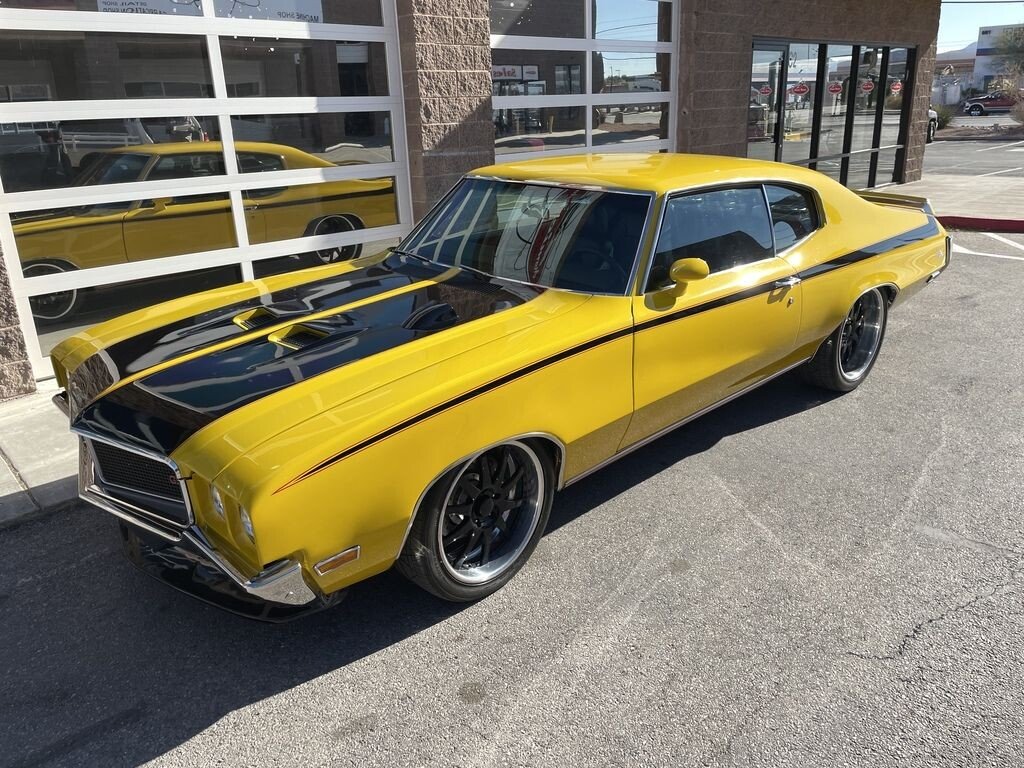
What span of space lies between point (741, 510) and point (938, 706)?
134cm

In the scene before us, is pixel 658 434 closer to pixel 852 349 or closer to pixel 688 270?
pixel 688 270

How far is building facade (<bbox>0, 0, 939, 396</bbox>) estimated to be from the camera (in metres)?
5.35

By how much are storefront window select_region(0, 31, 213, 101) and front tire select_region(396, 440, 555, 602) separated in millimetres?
4398

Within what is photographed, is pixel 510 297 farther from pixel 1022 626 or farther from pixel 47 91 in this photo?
pixel 47 91

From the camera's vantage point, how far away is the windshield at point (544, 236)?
3.58m

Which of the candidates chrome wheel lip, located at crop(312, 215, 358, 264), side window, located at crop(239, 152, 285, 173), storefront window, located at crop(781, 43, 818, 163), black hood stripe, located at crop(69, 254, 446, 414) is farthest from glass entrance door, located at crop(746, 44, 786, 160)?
black hood stripe, located at crop(69, 254, 446, 414)

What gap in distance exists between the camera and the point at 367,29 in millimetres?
6801

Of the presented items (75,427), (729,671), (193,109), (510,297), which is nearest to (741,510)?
(729,671)

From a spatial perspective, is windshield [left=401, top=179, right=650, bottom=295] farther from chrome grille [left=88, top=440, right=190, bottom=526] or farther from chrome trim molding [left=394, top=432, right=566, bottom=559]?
chrome grille [left=88, top=440, right=190, bottom=526]

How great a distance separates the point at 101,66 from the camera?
544 centimetres

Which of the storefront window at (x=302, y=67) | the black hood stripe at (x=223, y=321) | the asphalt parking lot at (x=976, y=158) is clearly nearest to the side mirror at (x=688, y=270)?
the black hood stripe at (x=223, y=321)

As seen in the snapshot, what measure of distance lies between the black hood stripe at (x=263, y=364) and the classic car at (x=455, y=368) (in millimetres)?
12

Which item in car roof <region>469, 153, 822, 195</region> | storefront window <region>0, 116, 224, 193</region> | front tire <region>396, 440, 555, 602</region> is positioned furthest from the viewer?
storefront window <region>0, 116, 224, 193</region>

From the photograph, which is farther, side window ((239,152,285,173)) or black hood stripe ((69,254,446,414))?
side window ((239,152,285,173))
